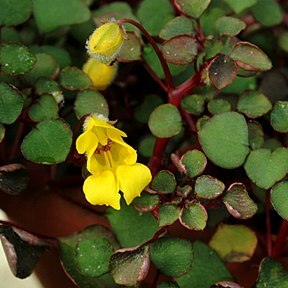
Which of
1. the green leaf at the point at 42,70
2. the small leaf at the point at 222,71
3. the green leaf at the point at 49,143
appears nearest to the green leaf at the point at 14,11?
the green leaf at the point at 42,70

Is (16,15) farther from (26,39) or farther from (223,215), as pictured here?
(223,215)

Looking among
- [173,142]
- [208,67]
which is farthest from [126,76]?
[208,67]

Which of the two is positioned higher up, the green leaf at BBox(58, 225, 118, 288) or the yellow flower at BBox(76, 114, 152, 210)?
the yellow flower at BBox(76, 114, 152, 210)

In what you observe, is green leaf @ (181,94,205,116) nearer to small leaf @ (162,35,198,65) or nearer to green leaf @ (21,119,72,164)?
small leaf @ (162,35,198,65)

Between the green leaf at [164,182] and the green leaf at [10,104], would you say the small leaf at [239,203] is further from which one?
the green leaf at [10,104]

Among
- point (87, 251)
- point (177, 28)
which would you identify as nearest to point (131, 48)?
point (177, 28)

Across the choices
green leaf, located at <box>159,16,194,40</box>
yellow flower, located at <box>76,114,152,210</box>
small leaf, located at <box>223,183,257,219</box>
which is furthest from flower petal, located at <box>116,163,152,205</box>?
green leaf, located at <box>159,16,194,40</box>
